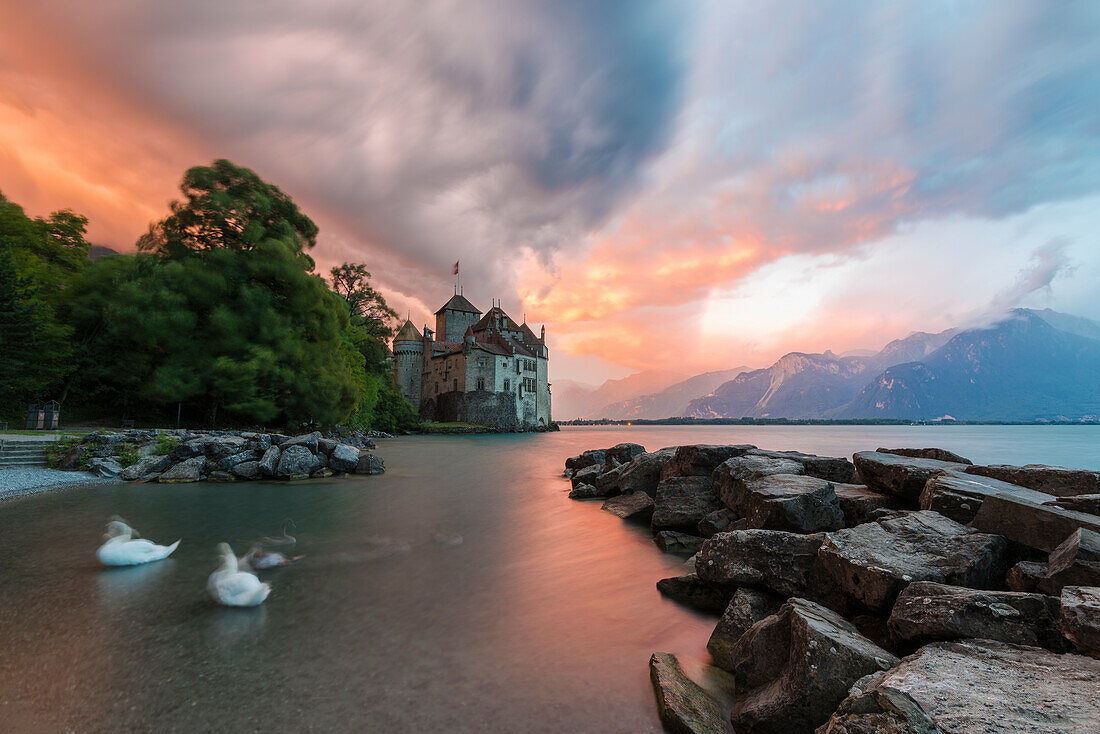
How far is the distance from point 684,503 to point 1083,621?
685 cm

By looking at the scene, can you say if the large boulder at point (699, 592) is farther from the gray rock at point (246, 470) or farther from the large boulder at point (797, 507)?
the gray rock at point (246, 470)

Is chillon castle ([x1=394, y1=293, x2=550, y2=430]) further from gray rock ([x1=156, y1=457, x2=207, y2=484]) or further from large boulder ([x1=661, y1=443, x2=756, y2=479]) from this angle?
large boulder ([x1=661, y1=443, x2=756, y2=479])

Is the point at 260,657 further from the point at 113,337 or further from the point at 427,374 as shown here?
the point at 427,374

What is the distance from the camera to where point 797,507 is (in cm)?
599

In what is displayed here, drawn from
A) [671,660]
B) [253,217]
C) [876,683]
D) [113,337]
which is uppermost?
[253,217]

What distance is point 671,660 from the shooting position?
12.9ft

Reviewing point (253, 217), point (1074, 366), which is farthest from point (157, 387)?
point (1074, 366)

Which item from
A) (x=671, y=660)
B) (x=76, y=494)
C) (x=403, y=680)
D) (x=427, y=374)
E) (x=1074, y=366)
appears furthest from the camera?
(x=1074, y=366)

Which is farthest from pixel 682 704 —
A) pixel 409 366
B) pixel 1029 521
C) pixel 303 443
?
pixel 409 366

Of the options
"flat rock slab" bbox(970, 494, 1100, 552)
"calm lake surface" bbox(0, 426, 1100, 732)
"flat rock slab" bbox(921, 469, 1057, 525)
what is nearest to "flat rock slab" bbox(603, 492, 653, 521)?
"calm lake surface" bbox(0, 426, 1100, 732)

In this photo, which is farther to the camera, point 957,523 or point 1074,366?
point 1074,366

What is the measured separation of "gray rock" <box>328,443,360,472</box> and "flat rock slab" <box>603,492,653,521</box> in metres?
11.1

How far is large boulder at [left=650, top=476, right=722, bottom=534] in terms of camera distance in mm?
9031

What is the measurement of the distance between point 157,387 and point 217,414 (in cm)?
443
